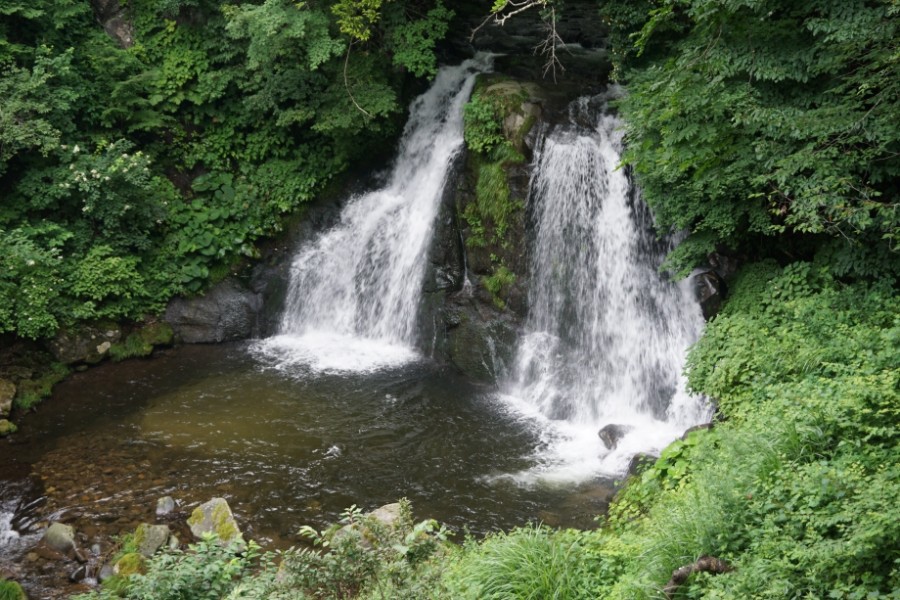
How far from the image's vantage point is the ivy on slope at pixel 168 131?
11336 mm

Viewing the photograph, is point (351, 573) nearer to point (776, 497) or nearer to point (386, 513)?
point (386, 513)

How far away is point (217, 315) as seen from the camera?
1262 cm

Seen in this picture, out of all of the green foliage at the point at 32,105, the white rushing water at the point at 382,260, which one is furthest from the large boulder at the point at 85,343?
the green foliage at the point at 32,105

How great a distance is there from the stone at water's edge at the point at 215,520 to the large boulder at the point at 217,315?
5.09m

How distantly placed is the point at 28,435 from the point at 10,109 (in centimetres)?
519

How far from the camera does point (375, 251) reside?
12.8 meters

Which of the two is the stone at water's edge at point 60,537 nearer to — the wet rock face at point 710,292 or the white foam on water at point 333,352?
the white foam on water at point 333,352

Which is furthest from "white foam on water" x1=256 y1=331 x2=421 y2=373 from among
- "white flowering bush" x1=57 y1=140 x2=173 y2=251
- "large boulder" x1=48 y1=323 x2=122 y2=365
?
"white flowering bush" x1=57 y1=140 x2=173 y2=251

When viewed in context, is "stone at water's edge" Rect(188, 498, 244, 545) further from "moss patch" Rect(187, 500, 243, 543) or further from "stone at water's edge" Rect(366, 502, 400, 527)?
"stone at water's edge" Rect(366, 502, 400, 527)

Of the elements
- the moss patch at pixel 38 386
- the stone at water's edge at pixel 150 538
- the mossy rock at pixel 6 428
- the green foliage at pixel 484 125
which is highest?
the green foliage at pixel 484 125

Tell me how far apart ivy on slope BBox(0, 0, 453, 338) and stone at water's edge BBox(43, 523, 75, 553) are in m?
4.28

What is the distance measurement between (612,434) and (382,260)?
5565 mm

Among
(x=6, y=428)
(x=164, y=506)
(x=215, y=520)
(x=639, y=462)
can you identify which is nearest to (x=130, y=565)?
(x=215, y=520)

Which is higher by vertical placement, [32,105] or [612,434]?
Answer: [32,105]
